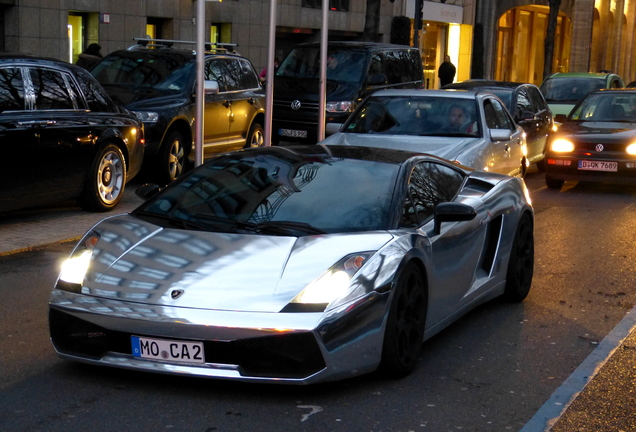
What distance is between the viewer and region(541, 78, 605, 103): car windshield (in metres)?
24.9

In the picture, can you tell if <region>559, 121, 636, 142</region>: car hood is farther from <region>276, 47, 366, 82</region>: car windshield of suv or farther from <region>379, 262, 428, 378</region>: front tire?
<region>379, 262, 428, 378</region>: front tire

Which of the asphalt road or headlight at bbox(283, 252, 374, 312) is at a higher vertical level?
headlight at bbox(283, 252, 374, 312)

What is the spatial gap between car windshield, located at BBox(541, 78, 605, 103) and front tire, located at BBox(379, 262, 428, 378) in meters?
19.5

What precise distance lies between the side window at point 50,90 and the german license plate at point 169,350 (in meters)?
6.22

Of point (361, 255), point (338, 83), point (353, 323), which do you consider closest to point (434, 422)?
point (353, 323)

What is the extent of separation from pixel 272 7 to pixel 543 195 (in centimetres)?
484

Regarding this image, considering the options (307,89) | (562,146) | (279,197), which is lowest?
(562,146)

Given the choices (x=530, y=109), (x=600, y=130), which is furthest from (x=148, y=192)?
(x=530, y=109)

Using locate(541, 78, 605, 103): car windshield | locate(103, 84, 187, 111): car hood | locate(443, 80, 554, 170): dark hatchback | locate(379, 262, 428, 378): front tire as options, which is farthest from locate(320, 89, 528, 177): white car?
locate(541, 78, 605, 103): car windshield

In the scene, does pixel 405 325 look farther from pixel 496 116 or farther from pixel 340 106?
pixel 340 106

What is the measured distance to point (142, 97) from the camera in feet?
50.0

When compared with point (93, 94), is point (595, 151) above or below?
below

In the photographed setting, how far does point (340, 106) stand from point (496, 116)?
6.07 metres

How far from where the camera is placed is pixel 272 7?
14.8 m
